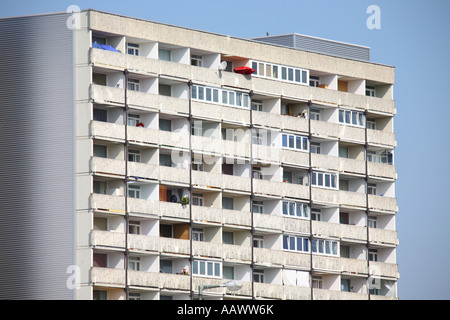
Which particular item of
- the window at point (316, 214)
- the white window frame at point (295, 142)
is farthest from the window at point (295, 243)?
the white window frame at point (295, 142)

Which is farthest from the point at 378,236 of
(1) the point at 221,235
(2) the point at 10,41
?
(2) the point at 10,41

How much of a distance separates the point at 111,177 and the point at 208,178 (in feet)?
30.5

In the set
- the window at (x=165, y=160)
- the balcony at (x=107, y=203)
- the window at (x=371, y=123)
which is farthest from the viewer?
the window at (x=371, y=123)

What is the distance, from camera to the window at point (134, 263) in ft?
347

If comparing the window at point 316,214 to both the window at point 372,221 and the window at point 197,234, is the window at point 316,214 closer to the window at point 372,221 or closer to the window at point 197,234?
the window at point 372,221

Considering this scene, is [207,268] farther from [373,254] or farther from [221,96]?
[373,254]

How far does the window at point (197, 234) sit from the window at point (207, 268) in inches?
92.8

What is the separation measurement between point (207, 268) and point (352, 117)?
69.5ft

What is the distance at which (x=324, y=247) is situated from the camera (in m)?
118

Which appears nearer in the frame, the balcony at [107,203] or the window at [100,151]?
the balcony at [107,203]

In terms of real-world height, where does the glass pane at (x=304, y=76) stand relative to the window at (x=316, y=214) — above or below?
above

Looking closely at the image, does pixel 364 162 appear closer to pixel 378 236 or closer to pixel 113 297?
pixel 378 236

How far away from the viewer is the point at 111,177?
10394cm

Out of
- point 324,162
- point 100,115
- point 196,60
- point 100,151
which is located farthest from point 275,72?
point 100,151
